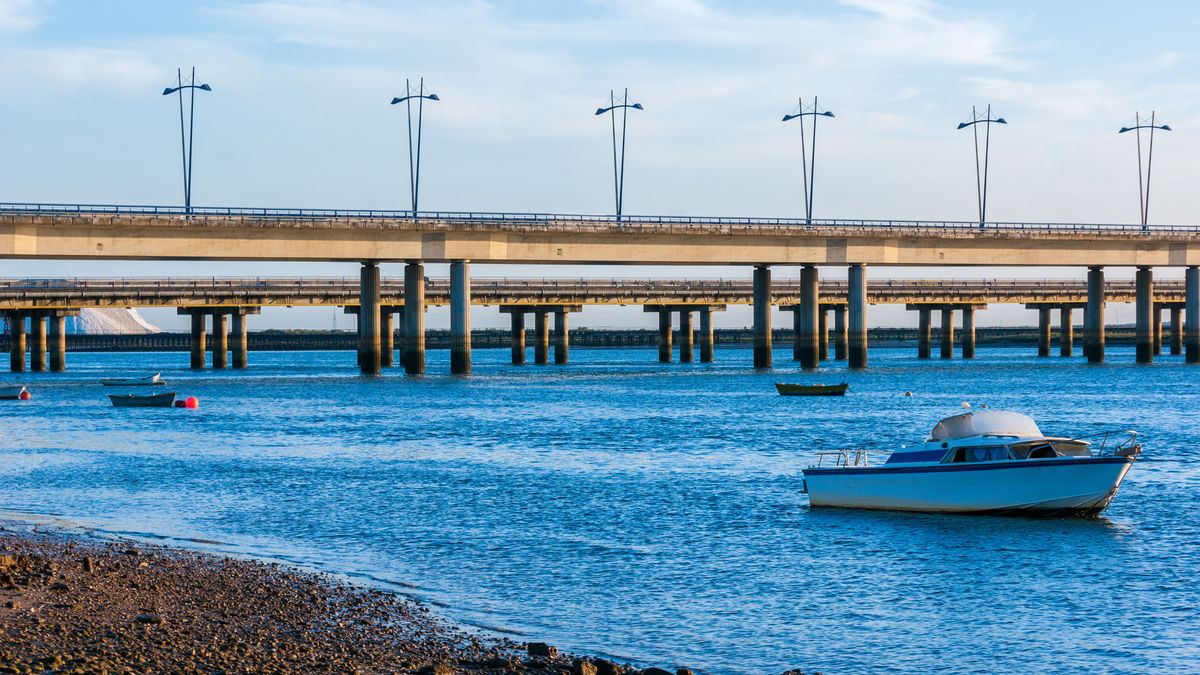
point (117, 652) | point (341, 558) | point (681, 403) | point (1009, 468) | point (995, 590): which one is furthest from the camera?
point (681, 403)

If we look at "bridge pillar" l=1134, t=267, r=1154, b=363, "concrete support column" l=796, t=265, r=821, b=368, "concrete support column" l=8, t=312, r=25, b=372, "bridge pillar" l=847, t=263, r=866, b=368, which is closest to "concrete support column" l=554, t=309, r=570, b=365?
"concrete support column" l=796, t=265, r=821, b=368

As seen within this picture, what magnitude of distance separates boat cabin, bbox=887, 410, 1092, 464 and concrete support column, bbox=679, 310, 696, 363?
13735 cm

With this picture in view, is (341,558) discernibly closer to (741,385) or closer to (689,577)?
(689,577)

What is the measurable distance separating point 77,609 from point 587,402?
209 ft

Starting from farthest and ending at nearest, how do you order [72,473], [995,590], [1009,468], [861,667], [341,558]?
[72,473] → [1009,468] → [341,558] → [995,590] → [861,667]

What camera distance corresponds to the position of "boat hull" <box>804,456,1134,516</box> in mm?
34375

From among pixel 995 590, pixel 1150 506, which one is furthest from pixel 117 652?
pixel 1150 506

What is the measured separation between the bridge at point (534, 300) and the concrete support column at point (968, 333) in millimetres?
186

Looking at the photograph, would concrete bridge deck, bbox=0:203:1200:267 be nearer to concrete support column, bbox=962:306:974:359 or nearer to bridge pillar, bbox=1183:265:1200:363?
bridge pillar, bbox=1183:265:1200:363

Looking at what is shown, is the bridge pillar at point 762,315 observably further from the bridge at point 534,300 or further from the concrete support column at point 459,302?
the concrete support column at point 459,302

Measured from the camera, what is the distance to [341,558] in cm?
2959

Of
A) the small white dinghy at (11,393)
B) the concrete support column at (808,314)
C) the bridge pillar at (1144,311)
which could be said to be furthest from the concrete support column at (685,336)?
the small white dinghy at (11,393)

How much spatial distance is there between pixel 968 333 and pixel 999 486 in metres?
161

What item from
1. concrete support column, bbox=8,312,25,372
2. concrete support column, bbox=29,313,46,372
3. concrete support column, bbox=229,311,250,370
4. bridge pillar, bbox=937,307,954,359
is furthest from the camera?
bridge pillar, bbox=937,307,954,359
